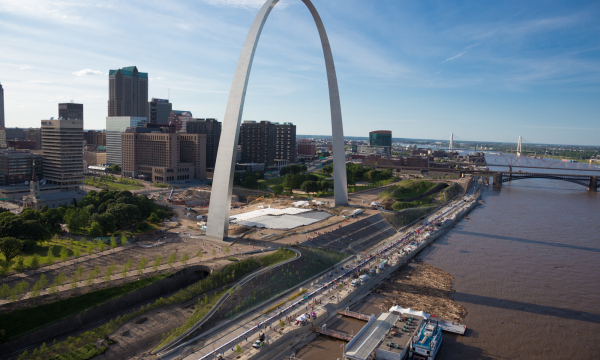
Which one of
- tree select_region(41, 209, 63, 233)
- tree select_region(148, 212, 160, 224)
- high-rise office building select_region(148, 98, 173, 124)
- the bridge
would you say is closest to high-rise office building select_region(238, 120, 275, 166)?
the bridge

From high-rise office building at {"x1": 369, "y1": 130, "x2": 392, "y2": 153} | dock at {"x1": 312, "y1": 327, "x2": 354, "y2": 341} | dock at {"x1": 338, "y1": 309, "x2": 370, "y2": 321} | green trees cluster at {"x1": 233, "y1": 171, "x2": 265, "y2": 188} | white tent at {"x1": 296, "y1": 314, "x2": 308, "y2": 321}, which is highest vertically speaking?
high-rise office building at {"x1": 369, "y1": 130, "x2": 392, "y2": 153}

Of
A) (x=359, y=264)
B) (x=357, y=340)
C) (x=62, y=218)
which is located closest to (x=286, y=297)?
(x=357, y=340)

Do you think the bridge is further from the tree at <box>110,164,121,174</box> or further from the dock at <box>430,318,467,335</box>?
the tree at <box>110,164,121,174</box>

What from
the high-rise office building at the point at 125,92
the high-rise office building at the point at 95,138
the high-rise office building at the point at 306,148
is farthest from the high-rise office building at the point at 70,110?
the high-rise office building at the point at 306,148

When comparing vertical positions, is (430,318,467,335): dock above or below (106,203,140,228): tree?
below

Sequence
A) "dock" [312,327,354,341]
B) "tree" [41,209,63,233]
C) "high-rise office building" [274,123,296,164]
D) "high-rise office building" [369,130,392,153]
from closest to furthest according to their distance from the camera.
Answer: "dock" [312,327,354,341], "tree" [41,209,63,233], "high-rise office building" [274,123,296,164], "high-rise office building" [369,130,392,153]

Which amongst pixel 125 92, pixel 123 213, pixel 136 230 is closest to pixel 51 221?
pixel 123 213

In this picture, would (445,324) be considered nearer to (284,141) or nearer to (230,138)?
(230,138)
